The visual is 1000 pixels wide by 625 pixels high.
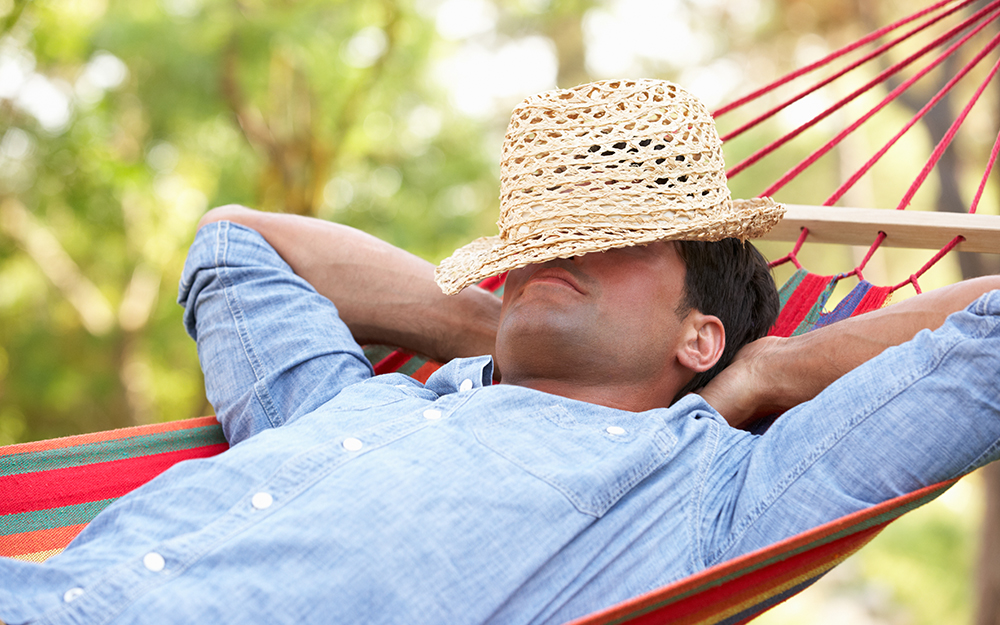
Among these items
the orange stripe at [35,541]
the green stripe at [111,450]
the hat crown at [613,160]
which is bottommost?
the orange stripe at [35,541]

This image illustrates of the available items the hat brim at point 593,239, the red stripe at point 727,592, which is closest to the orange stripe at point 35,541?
the hat brim at point 593,239

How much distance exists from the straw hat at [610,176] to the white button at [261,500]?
53 cm

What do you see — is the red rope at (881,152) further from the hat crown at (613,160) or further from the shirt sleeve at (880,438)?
the shirt sleeve at (880,438)

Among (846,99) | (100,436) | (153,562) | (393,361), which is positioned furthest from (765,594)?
(846,99)

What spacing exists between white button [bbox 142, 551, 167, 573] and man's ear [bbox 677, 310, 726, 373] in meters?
→ 0.87

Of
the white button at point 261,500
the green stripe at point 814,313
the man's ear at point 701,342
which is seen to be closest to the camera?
the white button at point 261,500

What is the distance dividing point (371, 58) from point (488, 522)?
609 cm

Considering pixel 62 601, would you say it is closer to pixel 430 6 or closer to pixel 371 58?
pixel 371 58

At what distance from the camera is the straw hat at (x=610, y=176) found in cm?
146

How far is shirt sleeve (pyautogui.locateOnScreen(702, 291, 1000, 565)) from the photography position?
45.8 inches

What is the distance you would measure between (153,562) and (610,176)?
873 mm

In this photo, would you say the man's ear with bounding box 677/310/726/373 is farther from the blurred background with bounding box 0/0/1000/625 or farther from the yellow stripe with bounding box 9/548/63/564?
the blurred background with bounding box 0/0/1000/625

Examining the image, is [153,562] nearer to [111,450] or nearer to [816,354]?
[111,450]

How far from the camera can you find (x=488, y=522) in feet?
3.87
